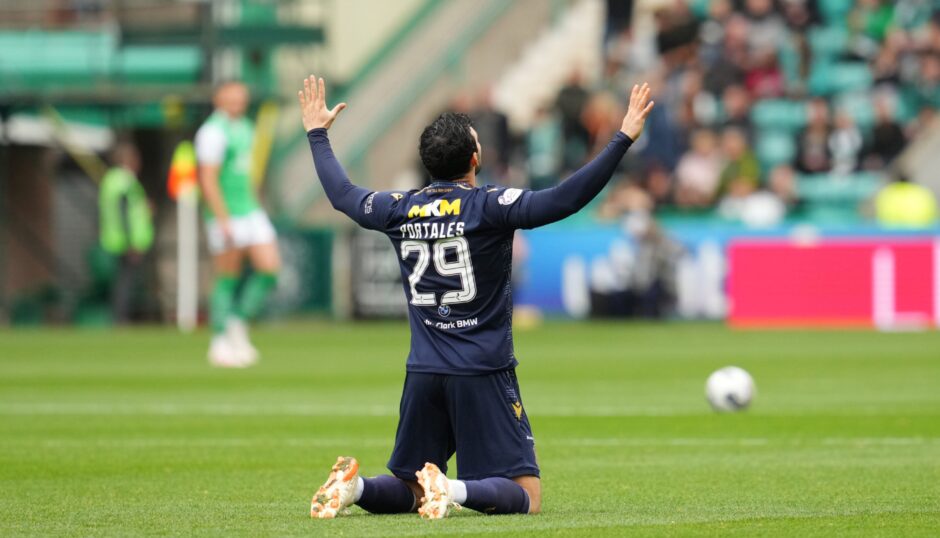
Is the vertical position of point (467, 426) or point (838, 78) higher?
point (838, 78)

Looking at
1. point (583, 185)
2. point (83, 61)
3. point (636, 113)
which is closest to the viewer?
point (583, 185)

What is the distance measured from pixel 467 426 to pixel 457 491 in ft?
1.04

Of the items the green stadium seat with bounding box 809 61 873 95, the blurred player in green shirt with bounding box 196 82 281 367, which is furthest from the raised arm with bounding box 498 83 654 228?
the green stadium seat with bounding box 809 61 873 95

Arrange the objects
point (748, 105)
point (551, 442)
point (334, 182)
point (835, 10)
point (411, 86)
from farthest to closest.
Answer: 1. point (411, 86)
2. point (835, 10)
3. point (748, 105)
4. point (551, 442)
5. point (334, 182)

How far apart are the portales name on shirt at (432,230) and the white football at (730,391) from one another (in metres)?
5.42

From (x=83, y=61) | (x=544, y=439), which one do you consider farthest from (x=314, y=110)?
(x=83, y=61)

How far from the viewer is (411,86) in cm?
3144

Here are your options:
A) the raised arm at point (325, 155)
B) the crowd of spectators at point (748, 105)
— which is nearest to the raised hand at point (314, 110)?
the raised arm at point (325, 155)

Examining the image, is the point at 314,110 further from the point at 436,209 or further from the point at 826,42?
the point at 826,42

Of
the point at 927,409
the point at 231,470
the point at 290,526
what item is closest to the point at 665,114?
the point at 927,409

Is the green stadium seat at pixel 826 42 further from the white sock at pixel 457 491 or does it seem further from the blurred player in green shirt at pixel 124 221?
the white sock at pixel 457 491

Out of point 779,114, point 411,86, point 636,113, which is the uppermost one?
point 411,86

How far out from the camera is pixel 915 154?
27.3 meters

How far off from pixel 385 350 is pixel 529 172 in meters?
9.96
